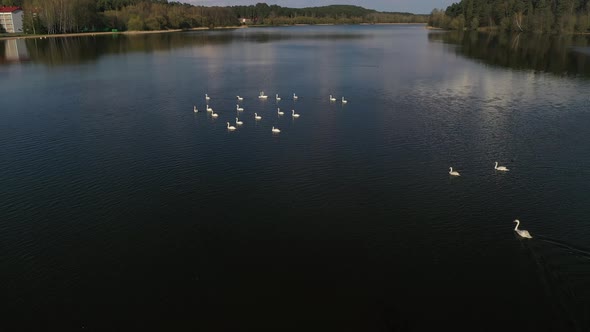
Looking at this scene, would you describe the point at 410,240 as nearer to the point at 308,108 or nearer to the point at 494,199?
the point at 494,199

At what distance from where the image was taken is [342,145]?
48531 millimetres

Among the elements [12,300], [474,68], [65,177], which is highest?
[474,68]

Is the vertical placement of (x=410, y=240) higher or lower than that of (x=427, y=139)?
lower

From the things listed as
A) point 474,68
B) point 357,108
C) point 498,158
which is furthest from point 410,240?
point 474,68

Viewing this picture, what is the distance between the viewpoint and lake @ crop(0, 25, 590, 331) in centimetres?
2416

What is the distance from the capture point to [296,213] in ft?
111

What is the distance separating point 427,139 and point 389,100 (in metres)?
21.2

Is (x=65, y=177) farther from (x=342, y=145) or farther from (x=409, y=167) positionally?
(x=409, y=167)

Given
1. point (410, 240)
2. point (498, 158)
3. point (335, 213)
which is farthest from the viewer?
point (498, 158)

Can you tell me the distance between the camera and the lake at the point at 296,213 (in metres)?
24.2

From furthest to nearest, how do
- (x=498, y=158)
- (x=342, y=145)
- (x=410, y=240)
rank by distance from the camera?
(x=342, y=145) < (x=498, y=158) < (x=410, y=240)

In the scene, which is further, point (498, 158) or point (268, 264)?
point (498, 158)

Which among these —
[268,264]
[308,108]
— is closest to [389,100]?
[308,108]

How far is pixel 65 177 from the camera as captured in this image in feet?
132
